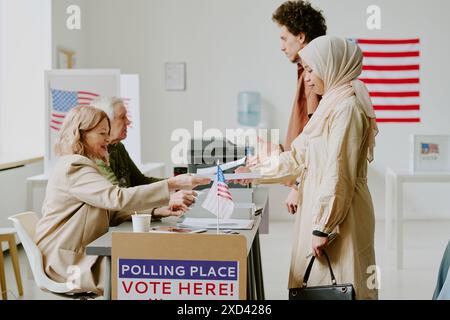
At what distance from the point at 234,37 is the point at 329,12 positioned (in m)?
1.03

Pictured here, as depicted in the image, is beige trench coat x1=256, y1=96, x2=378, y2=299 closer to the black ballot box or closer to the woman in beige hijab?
the woman in beige hijab

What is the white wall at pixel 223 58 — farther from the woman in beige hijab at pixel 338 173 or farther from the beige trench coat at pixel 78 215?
the woman in beige hijab at pixel 338 173

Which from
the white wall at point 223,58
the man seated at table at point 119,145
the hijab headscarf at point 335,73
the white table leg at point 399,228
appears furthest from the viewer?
the white wall at point 223,58

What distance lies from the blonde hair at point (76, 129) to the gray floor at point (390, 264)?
1577mm

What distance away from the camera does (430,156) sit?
4797 mm

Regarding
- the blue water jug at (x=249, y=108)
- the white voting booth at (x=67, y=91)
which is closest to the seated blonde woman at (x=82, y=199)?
the white voting booth at (x=67, y=91)

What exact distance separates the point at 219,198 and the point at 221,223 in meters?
0.20

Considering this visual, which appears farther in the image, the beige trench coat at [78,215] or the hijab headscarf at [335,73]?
the beige trench coat at [78,215]

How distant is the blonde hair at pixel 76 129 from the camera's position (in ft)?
8.39

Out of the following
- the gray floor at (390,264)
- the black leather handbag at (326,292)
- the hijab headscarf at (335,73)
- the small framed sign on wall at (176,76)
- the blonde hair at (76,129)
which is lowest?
the gray floor at (390,264)

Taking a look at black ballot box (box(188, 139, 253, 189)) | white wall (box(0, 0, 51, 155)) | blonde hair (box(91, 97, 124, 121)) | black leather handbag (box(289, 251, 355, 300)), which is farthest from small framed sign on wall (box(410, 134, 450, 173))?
white wall (box(0, 0, 51, 155))

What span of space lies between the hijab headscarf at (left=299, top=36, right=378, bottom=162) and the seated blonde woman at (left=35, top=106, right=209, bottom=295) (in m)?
0.54

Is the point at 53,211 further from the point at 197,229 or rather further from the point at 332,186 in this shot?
the point at 332,186

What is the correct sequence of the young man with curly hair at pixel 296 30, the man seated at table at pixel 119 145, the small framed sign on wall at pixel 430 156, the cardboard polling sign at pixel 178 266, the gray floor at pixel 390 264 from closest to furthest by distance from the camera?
the cardboard polling sign at pixel 178 266, the young man with curly hair at pixel 296 30, the man seated at table at pixel 119 145, the gray floor at pixel 390 264, the small framed sign on wall at pixel 430 156
